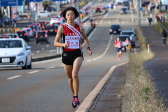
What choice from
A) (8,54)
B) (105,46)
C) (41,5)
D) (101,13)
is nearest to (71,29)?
(8,54)

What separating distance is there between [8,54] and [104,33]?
6296 cm

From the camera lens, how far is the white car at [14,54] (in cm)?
2303

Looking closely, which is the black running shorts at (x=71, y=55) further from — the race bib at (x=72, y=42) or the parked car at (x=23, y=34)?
the parked car at (x=23, y=34)

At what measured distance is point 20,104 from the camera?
10594 mm

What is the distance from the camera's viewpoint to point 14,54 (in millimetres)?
23234

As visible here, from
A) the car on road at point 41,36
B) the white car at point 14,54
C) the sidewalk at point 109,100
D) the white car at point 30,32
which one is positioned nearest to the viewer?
the sidewalk at point 109,100

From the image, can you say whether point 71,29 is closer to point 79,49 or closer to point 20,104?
point 79,49

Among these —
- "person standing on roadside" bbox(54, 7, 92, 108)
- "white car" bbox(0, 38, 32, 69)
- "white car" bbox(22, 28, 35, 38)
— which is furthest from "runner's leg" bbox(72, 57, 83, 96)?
"white car" bbox(22, 28, 35, 38)

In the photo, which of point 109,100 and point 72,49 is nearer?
point 72,49

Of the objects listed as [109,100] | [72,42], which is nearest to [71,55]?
[72,42]

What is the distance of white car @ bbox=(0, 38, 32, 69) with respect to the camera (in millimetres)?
23031

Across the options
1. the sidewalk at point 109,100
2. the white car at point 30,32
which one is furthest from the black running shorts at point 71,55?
the white car at point 30,32

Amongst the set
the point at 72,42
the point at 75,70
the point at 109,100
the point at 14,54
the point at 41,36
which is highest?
the point at 72,42

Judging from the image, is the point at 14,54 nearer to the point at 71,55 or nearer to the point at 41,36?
the point at 71,55
